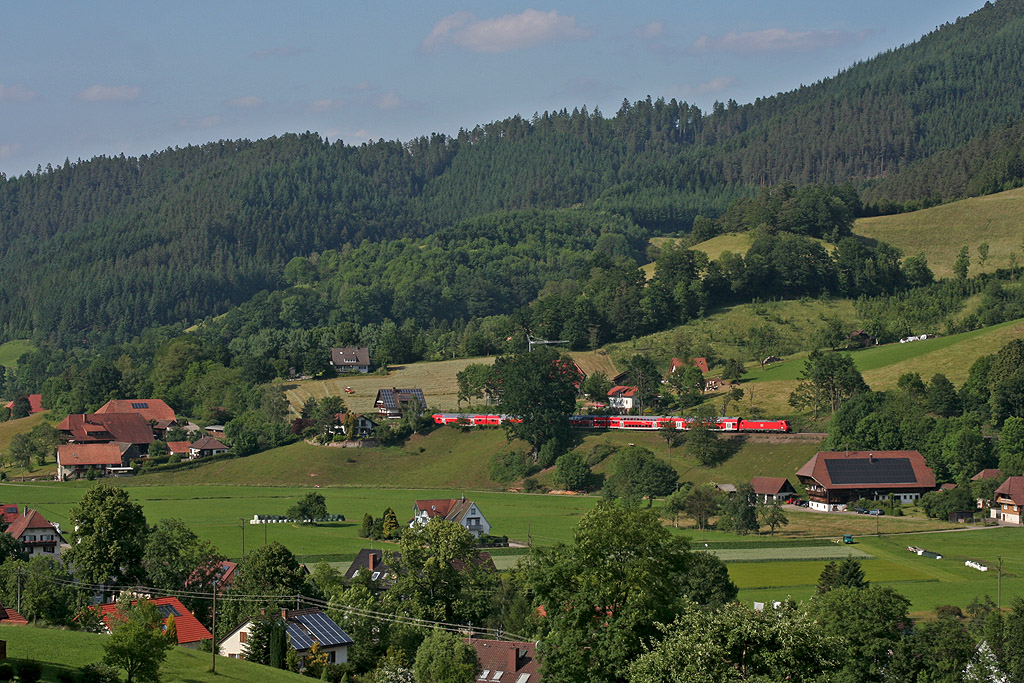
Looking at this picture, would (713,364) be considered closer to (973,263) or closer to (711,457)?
(711,457)

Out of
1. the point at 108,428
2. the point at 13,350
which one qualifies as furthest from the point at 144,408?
the point at 13,350

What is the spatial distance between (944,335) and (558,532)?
183 feet

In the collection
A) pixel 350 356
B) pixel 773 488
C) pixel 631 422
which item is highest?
pixel 350 356

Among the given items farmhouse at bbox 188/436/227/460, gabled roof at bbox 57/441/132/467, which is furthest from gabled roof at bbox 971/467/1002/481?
gabled roof at bbox 57/441/132/467

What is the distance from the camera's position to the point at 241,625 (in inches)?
1682

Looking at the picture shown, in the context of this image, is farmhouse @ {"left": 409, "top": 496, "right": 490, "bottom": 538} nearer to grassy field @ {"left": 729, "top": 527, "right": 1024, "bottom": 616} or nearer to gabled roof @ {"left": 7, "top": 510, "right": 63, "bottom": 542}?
grassy field @ {"left": 729, "top": 527, "right": 1024, "bottom": 616}

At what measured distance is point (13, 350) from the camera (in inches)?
7515

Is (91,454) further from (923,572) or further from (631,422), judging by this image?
(923,572)

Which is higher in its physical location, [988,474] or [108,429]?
[108,429]

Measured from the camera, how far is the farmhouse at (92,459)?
3708 inches

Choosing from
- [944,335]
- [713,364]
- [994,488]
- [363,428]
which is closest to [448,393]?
[363,428]

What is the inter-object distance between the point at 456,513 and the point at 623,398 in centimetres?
3826

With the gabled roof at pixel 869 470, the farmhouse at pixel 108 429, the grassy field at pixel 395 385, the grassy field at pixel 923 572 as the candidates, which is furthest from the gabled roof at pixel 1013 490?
the farmhouse at pixel 108 429

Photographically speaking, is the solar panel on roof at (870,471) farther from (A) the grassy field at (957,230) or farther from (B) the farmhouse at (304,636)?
(A) the grassy field at (957,230)
